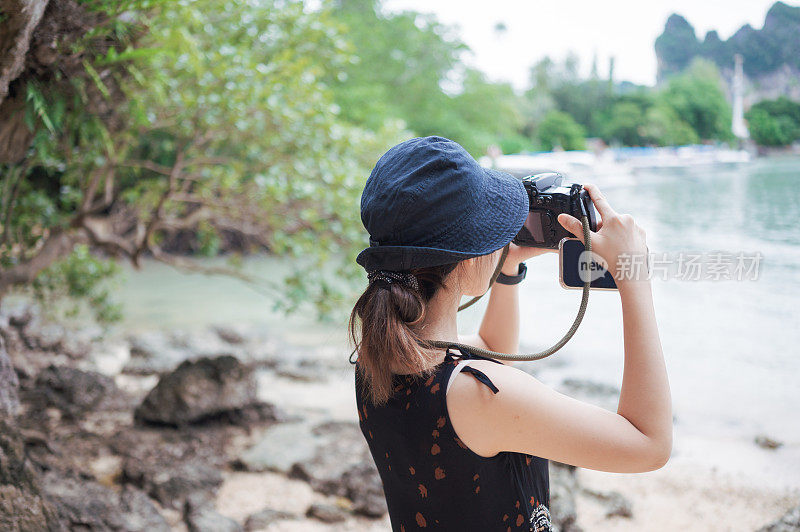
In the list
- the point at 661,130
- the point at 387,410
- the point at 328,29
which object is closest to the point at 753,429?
the point at 661,130

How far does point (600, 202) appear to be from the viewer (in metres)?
0.92

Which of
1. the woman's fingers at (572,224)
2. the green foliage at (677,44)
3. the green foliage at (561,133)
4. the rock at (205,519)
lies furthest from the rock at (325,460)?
the green foliage at (561,133)

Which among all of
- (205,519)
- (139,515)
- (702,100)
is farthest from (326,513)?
(702,100)

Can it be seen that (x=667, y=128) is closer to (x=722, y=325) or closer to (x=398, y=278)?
(x=722, y=325)

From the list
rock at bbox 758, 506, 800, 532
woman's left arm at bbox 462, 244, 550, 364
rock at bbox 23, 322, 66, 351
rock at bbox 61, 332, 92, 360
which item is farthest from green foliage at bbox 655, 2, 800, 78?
rock at bbox 23, 322, 66, 351

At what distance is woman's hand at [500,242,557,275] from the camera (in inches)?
43.5

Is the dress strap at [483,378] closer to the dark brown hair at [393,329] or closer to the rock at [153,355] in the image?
the dark brown hair at [393,329]

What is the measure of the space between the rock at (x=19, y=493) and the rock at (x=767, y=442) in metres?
3.59

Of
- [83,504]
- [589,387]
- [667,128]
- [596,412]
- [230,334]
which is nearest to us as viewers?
[596,412]

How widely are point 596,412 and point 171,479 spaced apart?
2.37m

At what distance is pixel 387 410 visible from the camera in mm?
957

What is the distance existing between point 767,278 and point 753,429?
35.7 inches

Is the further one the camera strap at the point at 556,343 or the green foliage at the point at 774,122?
the green foliage at the point at 774,122

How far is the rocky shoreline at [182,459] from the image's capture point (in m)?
2.10
